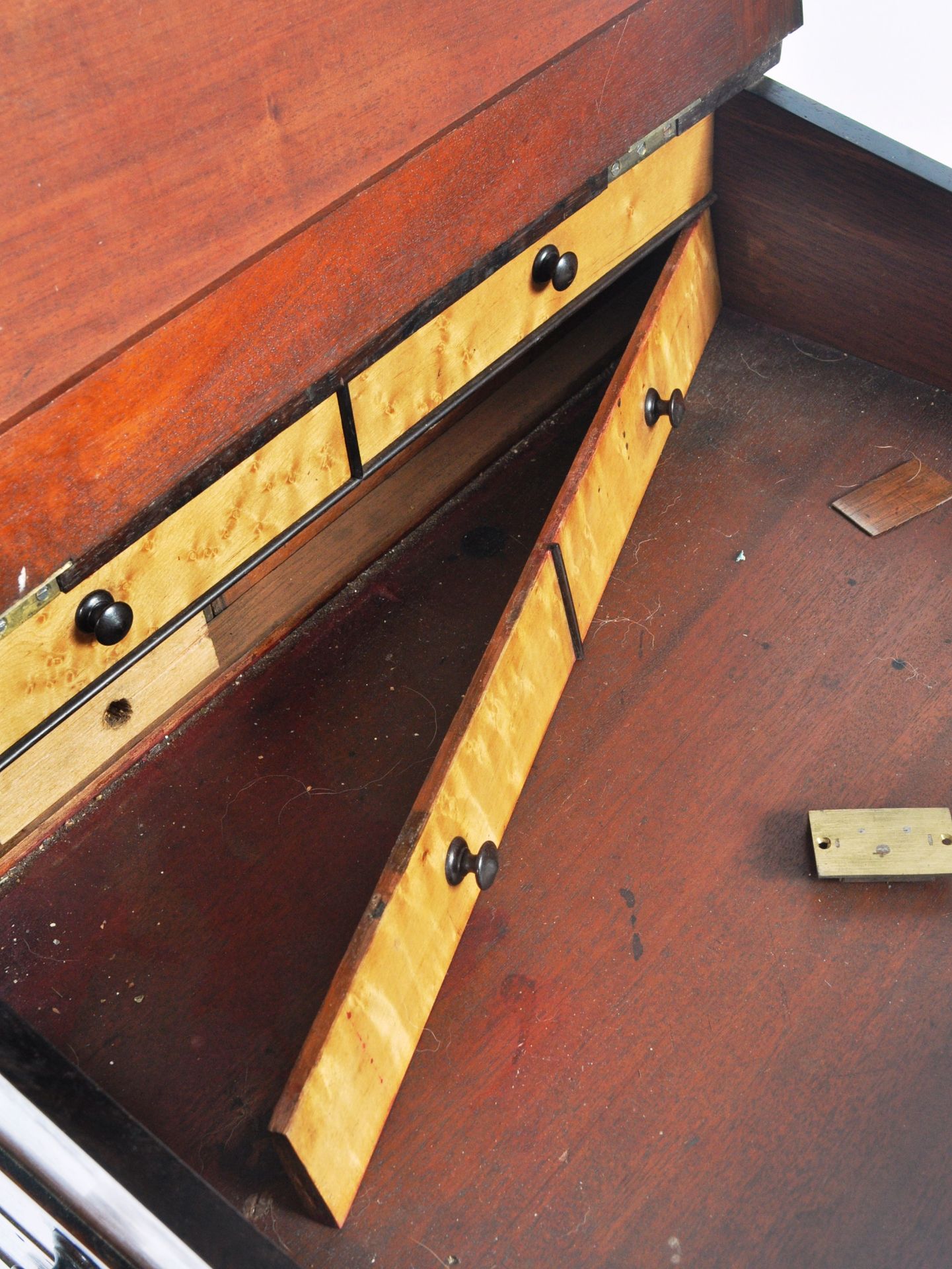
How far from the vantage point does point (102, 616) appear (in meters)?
0.96

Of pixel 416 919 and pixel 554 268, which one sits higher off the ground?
pixel 554 268

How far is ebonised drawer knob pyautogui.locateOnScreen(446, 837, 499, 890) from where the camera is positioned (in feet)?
3.43

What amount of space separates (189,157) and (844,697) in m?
0.78

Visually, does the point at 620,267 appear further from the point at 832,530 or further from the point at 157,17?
the point at 157,17

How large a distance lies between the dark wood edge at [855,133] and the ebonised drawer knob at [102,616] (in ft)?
3.01

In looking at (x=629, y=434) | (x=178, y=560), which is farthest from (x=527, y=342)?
(x=178, y=560)

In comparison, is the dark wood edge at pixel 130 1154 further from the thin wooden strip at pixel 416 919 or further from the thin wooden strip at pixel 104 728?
the thin wooden strip at pixel 104 728

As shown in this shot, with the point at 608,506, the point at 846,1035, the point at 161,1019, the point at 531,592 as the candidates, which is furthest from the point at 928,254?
the point at 161,1019

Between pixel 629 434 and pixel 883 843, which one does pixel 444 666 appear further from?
pixel 883 843

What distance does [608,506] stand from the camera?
1.33 m

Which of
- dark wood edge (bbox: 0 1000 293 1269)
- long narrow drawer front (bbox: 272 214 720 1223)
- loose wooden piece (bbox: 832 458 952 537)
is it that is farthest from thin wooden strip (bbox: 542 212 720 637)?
dark wood edge (bbox: 0 1000 293 1269)

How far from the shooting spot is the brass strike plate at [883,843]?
112cm


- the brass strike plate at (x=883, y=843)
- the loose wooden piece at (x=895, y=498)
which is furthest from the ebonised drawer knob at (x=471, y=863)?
the loose wooden piece at (x=895, y=498)

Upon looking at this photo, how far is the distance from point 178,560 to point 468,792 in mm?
307
